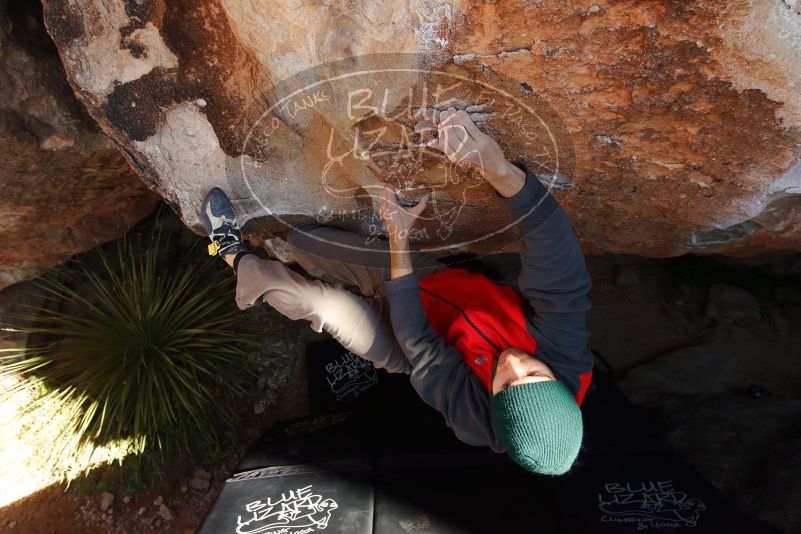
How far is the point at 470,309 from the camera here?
4.99 feet

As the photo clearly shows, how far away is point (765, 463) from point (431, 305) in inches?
52.0

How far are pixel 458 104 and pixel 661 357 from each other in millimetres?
1796

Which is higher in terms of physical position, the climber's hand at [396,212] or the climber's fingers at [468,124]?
the climber's fingers at [468,124]

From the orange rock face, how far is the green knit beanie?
553 mm

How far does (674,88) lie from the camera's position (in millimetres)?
1212

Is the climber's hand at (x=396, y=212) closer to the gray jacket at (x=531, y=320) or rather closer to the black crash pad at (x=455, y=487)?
the gray jacket at (x=531, y=320)

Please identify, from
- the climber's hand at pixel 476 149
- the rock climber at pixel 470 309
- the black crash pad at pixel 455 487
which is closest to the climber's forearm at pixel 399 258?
the rock climber at pixel 470 309

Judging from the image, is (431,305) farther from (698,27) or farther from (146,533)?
(146,533)

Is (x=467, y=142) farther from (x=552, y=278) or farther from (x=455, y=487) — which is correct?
(x=455, y=487)

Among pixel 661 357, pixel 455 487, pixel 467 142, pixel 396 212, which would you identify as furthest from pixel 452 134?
pixel 661 357

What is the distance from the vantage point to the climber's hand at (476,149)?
132 centimetres

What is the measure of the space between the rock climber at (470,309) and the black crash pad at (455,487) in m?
0.42

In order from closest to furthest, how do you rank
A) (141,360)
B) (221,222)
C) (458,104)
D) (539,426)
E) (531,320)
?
(539,426) → (458,104) → (531,320) → (221,222) → (141,360)

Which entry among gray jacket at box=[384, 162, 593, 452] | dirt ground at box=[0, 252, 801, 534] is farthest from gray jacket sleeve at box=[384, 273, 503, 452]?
dirt ground at box=[0, 252, 801, 534]
